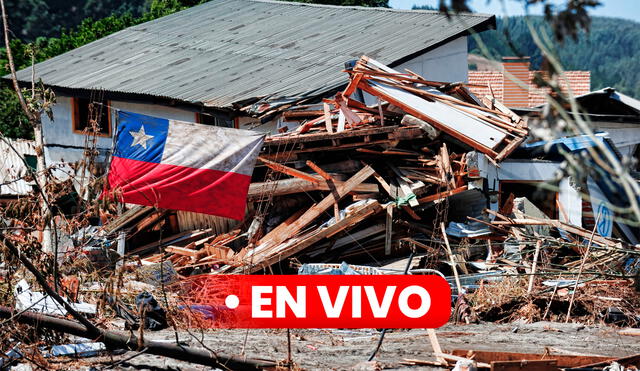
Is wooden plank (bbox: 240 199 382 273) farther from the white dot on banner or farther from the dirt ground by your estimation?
the dirt ground

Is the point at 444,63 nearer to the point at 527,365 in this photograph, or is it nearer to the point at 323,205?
the point at 323,205

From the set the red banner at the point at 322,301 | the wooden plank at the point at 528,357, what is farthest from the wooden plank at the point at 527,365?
the red banner at the point at 322,301

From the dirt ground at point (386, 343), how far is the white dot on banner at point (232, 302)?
989 mm

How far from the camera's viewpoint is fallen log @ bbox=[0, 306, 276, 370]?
757 cm

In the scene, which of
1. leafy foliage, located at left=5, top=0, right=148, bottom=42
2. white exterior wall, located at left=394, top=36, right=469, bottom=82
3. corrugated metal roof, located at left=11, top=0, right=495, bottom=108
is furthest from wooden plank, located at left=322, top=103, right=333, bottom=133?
leafy foliage, located at left=5, top=0, right=148, bottom=42

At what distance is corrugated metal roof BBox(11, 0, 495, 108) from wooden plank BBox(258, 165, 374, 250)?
333 centimetres

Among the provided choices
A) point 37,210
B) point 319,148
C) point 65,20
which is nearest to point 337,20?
point 319,148

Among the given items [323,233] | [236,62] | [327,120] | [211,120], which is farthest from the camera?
[236,62]

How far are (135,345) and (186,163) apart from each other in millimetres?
6871

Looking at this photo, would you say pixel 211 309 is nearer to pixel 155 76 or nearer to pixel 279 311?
pixel 279 311

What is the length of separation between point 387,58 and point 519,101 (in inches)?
326

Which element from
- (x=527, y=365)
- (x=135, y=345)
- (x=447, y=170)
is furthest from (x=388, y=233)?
(x=135, y=345)

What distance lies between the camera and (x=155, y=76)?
68.7ft

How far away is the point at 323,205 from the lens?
13.8 metres
